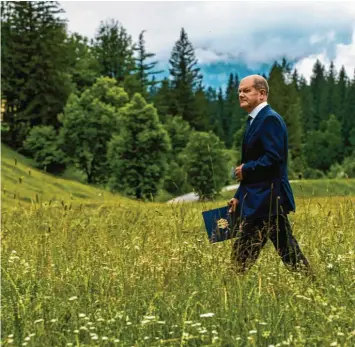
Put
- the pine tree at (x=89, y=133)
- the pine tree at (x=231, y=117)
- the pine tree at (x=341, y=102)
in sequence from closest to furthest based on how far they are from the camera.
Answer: the pine tree at (x=89, y=133) < the pine tree at (x=231, y=117) < the pine tree at (x=341, y=102)

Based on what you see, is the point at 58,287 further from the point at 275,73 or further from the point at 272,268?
the point at 275,73

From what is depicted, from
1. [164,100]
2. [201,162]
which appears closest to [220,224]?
[201,162]

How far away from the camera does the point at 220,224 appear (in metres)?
5.83

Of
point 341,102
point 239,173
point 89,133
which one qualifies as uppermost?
point 341,102

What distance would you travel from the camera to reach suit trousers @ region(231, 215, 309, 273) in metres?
5.55

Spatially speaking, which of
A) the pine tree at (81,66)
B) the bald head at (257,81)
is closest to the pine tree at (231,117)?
the pine tree at (81,66)

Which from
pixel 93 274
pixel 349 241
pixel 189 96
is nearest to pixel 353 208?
pixel 349 241

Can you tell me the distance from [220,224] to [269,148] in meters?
0.83

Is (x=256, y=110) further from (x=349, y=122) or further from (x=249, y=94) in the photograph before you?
(x=349, y=122)

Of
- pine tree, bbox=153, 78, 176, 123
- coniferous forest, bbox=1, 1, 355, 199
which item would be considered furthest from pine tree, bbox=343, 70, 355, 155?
pine tree, bbox=153, 78, 176, 123

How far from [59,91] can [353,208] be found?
223ft

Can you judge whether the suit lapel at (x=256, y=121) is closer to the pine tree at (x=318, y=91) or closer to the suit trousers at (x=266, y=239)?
the suit trousers at (x=266, y=239)

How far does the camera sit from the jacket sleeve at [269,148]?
5598mm

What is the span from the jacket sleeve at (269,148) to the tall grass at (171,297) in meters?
0.84
